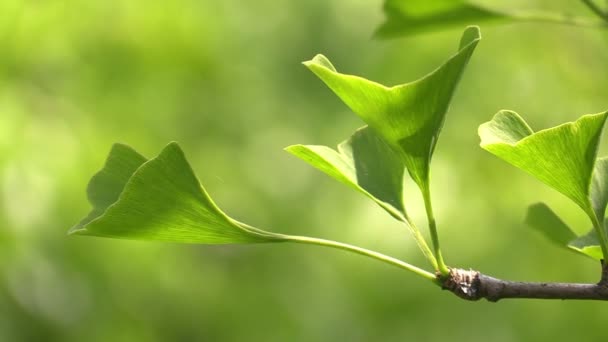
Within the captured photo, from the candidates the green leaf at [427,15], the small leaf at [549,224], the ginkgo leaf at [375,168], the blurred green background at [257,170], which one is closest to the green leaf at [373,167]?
the ginkgo leaf at [375,168]

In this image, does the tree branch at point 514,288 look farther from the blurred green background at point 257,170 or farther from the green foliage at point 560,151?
the blurred green background at point 257,170

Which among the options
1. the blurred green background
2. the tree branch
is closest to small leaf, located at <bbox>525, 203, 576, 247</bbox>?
the tree branch

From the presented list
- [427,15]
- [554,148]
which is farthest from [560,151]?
[427,15]

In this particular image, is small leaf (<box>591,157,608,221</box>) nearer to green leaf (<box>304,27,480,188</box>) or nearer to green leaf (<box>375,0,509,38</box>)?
green leaf (<box>304,27,480,188</box>)

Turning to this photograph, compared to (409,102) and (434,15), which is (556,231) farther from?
(434,15)

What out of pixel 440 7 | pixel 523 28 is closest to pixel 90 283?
pixel 440 7

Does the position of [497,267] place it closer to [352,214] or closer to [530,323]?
[530,323]
